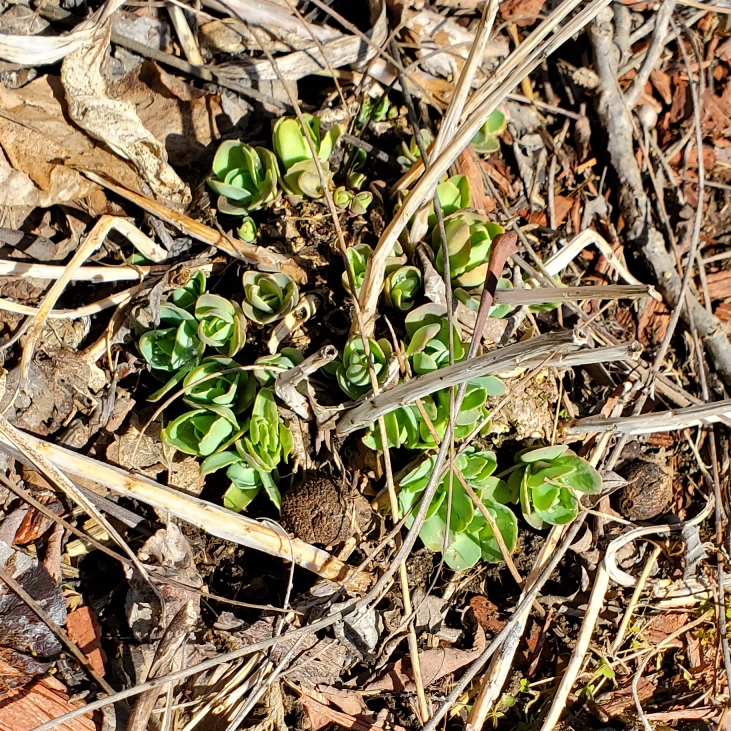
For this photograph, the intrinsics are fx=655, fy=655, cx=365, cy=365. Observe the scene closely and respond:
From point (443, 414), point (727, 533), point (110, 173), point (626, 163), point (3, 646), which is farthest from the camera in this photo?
point (626, 163)

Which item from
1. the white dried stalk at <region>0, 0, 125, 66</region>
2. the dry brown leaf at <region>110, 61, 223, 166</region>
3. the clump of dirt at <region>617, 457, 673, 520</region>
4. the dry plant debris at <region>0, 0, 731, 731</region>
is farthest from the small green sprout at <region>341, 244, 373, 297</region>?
the clump of dirt at <region>617, 457, 673, 520</region>

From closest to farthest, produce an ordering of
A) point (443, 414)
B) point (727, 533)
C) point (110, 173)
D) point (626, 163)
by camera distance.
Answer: point (443, 414) → point (110, 173) → point (727, 533) → point (626, 163)

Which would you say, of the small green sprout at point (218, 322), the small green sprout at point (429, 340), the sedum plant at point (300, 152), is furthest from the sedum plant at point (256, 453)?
the sedum plant at point (300, 152)

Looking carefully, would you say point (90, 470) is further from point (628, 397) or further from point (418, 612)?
point (628, 397)

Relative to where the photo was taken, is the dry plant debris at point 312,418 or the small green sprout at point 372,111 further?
the small green sprout at point 372,111

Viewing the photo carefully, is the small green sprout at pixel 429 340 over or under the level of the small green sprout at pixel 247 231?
under

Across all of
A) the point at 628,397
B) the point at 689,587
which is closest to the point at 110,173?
the point at 628,397

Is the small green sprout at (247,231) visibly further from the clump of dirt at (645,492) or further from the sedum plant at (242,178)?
the clump of dirt at (645,492)
